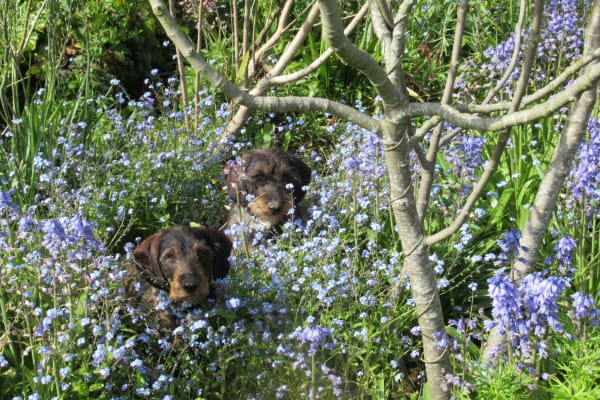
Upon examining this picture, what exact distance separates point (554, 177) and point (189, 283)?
192cm

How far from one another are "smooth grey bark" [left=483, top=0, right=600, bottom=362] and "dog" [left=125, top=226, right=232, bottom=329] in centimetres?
153

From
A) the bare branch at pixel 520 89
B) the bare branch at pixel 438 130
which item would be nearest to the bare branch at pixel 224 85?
the bare branch at pixel 438 130

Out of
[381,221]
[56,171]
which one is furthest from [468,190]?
[56,171]

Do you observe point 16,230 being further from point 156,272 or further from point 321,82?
point 321,82

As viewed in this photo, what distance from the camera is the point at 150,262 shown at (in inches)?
171

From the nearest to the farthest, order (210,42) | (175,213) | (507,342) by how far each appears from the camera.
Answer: (507,342), (175,213), (210,42)

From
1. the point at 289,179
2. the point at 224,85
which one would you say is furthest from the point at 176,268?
the point at 289,179

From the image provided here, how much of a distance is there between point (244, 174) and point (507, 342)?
237 cm

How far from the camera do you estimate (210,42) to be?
792 centimetres

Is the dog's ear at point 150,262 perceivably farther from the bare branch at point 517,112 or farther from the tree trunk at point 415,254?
the bare branch at point 517,112

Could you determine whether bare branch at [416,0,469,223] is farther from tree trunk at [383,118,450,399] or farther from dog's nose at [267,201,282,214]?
dog's nose at [267,201,282,214]

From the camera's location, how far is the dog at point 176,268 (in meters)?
4.17

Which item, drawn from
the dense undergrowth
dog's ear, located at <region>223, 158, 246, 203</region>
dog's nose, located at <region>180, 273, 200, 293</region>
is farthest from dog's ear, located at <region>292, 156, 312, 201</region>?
dog's nose, located at <region>180, 273, 200, 293</region>

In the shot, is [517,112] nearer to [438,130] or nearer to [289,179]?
[438,130]
